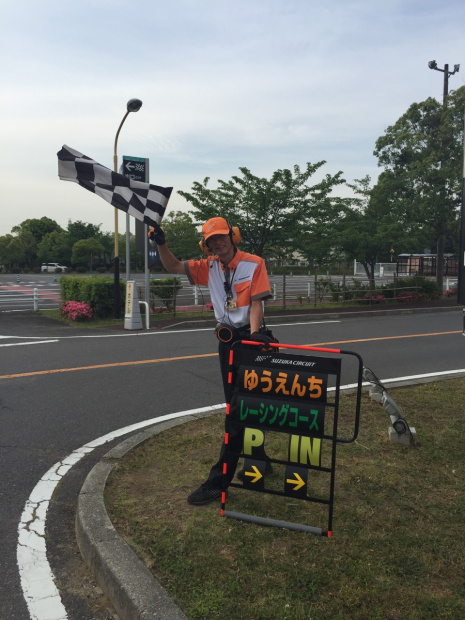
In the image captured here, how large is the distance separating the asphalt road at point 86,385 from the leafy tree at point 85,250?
55388 mm

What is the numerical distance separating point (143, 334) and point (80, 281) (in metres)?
4.54

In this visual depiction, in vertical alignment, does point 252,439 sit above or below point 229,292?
below

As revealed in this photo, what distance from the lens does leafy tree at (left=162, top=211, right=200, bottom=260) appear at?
40.4 m

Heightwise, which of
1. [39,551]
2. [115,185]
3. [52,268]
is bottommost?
[39,551]

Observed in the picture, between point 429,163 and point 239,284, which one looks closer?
point 239,284

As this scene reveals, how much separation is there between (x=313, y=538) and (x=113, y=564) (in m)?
1.16

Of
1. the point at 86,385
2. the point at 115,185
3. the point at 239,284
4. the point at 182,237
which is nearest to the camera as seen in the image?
the point at 239,284

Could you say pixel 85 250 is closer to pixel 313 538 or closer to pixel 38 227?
pixel 38 227

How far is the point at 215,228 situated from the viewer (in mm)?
3270

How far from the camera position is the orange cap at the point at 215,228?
3260mm

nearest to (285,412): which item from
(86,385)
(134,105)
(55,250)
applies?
(86,385)

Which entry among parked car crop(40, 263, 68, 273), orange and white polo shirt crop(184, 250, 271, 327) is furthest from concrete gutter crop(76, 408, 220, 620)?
parked car crop(40, 263, 68, 273)

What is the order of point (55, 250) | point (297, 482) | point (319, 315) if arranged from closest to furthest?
point (297, 482) < point (319, 315) < point (55, 250)

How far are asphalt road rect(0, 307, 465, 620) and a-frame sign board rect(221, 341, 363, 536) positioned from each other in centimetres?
118
